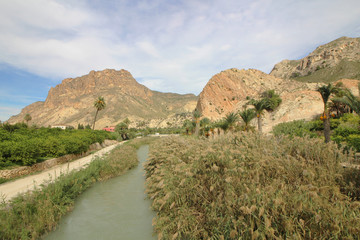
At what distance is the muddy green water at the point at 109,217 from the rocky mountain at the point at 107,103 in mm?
84899

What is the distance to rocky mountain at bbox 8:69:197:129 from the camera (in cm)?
11856

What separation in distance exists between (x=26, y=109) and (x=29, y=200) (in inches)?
9289

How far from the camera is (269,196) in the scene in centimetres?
347

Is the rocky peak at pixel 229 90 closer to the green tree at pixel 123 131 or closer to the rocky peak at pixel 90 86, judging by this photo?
the green tree at pixel 123 131

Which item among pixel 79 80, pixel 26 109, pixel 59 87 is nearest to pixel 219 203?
pixel 79 80

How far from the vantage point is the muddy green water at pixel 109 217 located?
609 centimetres

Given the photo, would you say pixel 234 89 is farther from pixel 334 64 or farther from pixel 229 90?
pixel 334 64

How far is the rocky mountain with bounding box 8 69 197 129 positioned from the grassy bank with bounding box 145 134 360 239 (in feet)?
295

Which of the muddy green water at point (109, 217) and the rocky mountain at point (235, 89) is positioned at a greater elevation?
the rocky mountain at point (235, 89)

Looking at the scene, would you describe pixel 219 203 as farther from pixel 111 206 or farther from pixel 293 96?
pixel 293 96

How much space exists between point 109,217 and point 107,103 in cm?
13591

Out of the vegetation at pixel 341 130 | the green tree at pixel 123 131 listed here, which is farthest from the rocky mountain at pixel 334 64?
the green tree at pixel 123 131

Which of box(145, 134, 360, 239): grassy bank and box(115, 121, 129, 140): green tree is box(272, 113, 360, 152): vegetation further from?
box(115, 121, 129, 140): green tree

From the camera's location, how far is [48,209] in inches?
256
